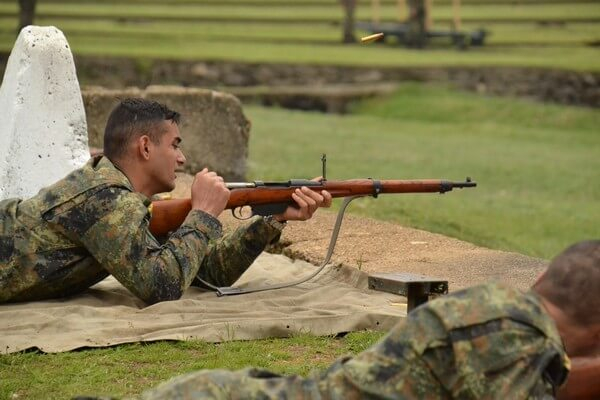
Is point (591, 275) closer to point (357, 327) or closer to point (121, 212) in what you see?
point (357, 327)

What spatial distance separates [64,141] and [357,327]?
3123 mm

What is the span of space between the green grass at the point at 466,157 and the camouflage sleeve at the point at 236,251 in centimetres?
465

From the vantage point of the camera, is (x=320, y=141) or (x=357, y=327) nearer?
(x=357, y=327)

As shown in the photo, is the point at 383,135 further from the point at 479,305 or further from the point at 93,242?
the point at 479,305

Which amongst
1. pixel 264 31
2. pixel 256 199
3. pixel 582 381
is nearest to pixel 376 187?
pixel 256 199

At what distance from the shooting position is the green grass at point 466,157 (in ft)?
43.0

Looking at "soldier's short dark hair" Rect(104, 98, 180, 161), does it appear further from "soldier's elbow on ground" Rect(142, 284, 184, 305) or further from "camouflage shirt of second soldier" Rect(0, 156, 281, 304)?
"soldier's elbow on ground" Rect(142, 284, 184, 305)

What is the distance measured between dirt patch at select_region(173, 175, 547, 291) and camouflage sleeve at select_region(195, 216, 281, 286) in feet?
2.69

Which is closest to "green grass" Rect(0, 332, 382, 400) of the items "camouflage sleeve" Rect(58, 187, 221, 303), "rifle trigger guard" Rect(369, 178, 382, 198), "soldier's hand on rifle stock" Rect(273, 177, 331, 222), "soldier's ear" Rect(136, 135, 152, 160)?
"camouflage sleeve" Rect(58, 187, 221, 303)

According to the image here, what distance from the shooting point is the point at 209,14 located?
133 feet

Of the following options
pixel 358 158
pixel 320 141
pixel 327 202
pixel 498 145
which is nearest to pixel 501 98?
pixel 498 145

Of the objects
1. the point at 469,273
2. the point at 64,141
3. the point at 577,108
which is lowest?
the point at 577,108

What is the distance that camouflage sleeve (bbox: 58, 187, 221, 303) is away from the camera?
617 centimetres

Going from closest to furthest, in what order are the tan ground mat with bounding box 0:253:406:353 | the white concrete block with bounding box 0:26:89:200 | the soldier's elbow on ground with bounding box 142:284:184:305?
the tan ground mat with bounding box 0:253:406:353 → the soldier's elbow on ground with bounding box 142:284:184:305 → the white concrete block with bounding box 0:26:89:200
